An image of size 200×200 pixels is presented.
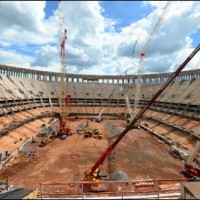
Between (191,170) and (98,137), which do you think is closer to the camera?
(191,170)

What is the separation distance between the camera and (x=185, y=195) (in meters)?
23.6

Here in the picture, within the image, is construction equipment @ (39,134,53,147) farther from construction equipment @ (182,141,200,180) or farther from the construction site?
construction equipment @ (182,141,200,180)

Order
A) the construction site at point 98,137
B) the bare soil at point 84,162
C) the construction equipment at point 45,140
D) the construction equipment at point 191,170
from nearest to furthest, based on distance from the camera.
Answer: the construction site at point 98,137 → the construction equipment at point 191,170 → the bare soil at point 84,162 → the construction equipment at point 45,140

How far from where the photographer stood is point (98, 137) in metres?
74.8

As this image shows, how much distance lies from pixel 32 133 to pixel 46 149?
16.0 metres

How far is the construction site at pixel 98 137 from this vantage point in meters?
34.4

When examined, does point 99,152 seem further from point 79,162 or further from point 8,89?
point 8,89

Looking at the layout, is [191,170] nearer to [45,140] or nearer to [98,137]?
[98,137]

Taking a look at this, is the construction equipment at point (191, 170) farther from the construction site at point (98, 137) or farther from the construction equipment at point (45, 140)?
the construction equipment at point (45, 140)

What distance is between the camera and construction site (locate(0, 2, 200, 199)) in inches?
1355

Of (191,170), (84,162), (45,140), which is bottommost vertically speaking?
(191,170)

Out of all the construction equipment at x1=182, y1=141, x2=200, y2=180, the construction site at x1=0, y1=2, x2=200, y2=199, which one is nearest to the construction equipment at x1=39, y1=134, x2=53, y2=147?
the construction site at x1=0, y1=2, x2=200, y2=199

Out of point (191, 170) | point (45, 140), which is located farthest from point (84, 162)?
point (45, 140)

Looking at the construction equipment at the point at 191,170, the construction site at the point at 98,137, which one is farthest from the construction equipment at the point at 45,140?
the construction equipment at the point at 191,170
